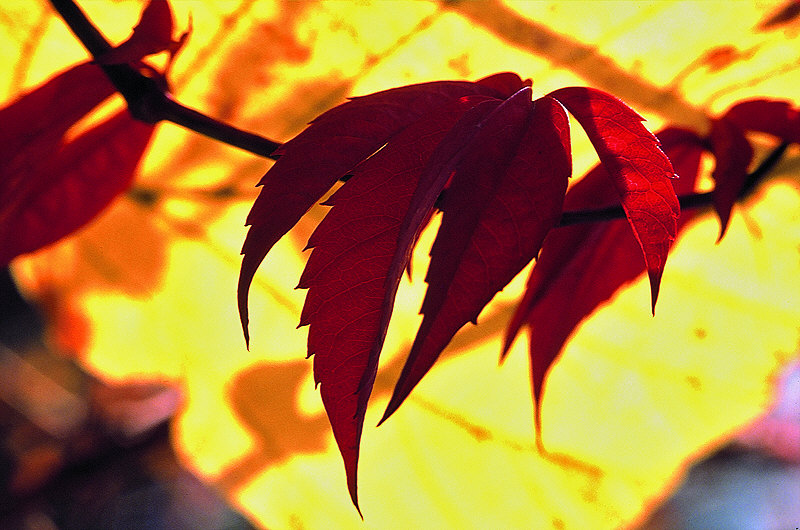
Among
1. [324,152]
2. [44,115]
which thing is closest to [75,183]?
[44,115]

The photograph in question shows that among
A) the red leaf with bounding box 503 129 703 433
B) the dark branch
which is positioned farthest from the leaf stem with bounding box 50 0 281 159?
the red leaf with bounding box 503 129 703 433

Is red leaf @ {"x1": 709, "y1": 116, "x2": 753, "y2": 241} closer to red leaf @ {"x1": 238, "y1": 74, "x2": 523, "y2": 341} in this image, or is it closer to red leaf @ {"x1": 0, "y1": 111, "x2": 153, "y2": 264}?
red leaf @ {"x1": 238, "y1": 74, "x2": 523, "y2": 341}

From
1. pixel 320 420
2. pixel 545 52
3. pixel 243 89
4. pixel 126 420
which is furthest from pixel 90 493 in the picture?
pixel 545 52

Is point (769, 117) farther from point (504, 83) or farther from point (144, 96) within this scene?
point (144, 96)

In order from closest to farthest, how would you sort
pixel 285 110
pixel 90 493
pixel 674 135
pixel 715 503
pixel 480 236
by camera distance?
pixel 480 236 < pixel 674 135 < pixel 285 110 < pixel 90 493 < pixel 715 503

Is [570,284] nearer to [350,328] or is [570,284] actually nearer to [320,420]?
[350,328]

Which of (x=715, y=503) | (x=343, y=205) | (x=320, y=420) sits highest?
(x=343, y=205)
